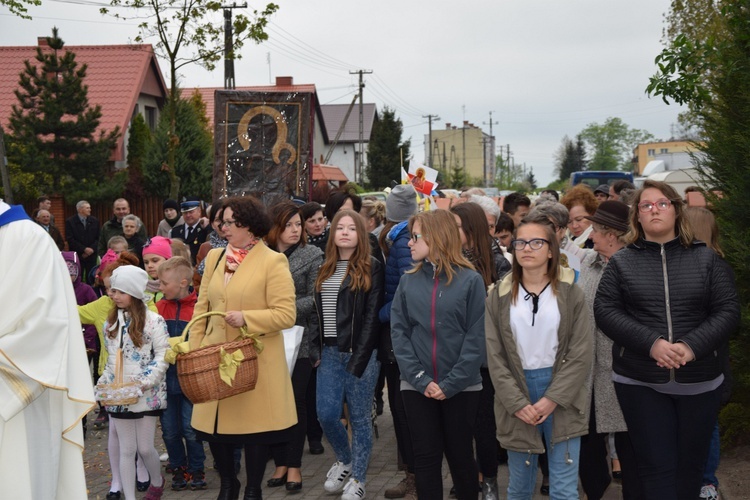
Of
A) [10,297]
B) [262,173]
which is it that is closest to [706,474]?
[10,297]

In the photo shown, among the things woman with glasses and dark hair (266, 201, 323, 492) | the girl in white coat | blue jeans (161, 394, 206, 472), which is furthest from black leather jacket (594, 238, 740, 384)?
blue jeans (161, 394, 206, 472)

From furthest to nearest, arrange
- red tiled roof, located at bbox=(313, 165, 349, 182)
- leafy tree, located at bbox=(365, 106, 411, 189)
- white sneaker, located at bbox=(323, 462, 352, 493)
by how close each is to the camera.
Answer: leafy tree, located at bbox=(365, 106, 411, 189)
red tiled roof, located at bbox=(313, 165, 349, 182)
white sneaker, located at bbox=(323, 462, 352, 493)

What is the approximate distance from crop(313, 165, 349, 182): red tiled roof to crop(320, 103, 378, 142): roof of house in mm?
16701

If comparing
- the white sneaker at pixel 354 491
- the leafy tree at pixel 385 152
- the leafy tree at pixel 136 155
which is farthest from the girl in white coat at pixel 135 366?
the leafy tree at pixel 385 152

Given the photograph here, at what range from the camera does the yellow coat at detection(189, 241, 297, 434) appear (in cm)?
621

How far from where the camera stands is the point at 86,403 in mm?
4305

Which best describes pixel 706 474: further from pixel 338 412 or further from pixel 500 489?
pixel 338 412

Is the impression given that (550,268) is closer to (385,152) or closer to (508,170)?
(385,152)

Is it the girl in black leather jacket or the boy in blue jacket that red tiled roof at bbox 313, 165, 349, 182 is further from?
the girl in black leather jacket

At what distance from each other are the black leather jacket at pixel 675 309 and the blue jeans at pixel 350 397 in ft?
7.13

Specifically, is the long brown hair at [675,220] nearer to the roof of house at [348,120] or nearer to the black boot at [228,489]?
the black boot at [228,489]

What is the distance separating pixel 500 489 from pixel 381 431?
2347 millimetres

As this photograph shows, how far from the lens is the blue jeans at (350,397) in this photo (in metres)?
7.00

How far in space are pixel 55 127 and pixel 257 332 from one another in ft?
67.8
